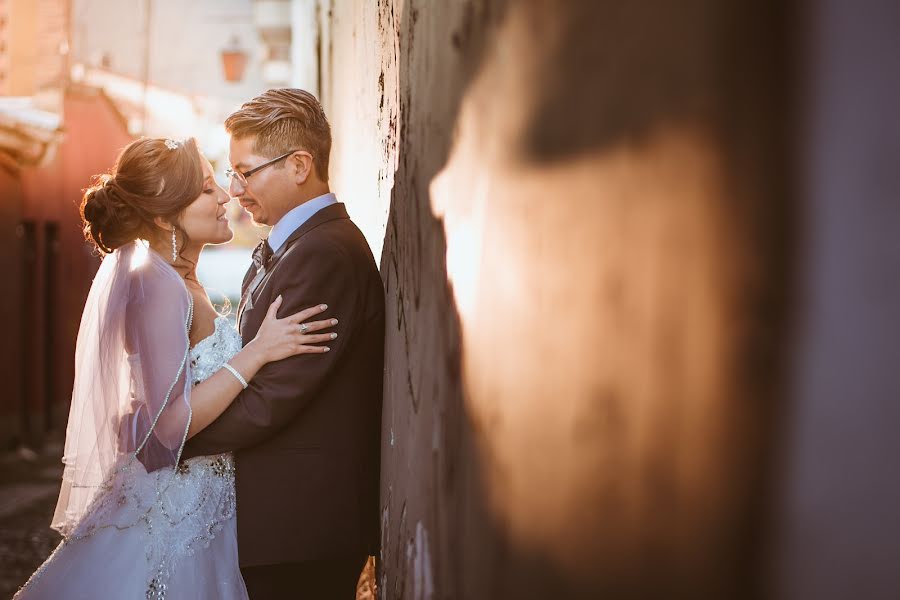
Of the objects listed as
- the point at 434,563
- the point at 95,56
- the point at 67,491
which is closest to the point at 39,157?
the point at 67,491

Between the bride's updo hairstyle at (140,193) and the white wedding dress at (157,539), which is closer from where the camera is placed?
the white wedding dress at (157,539)

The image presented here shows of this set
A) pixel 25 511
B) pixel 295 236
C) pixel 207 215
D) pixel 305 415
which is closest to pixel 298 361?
pixel 305 415

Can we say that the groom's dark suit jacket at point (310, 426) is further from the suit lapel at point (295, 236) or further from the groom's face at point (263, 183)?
the groom's face at point (263, 183)

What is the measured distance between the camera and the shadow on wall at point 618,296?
64 centimetres

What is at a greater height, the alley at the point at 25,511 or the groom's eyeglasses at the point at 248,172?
the groom's eyeglasses at the point at 248,172

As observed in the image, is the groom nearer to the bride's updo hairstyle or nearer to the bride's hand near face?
the bride's hand near face

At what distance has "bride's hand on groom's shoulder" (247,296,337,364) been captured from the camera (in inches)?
86.1

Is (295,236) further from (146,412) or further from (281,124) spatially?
(146,412)

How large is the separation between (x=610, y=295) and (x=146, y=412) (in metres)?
2.00

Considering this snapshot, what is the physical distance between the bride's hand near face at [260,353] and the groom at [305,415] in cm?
3

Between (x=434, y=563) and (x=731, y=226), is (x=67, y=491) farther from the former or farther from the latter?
(x=731, y=226)

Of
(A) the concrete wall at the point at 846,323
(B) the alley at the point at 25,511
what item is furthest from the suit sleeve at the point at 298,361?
(B) the alley at the point at 25,511

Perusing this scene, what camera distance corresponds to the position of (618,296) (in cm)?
74

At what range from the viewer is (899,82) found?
1.83ft
